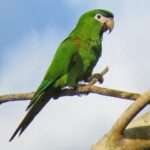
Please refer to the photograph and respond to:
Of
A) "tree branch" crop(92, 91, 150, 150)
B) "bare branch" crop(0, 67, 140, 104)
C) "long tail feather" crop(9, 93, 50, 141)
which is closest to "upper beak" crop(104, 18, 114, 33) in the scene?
"long tail feather" crop(9, 93, 50, 141)

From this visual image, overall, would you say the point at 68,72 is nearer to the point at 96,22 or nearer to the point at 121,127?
the point at 96,22

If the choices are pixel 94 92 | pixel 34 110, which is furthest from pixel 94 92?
pixel 34 110

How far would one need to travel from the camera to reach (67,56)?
441cm

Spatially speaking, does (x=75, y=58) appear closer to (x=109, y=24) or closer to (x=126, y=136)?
(x=109, y=24)

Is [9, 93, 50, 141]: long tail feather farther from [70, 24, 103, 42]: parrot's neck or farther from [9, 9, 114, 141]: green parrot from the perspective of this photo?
[70, 24, 103, 42]: parrot's neck

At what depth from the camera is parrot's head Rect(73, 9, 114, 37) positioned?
15.8 ft

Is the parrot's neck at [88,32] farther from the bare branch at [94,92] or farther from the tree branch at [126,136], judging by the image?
the tree branch at [126,136]

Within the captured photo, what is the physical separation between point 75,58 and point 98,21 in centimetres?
59

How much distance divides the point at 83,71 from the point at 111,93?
182cm

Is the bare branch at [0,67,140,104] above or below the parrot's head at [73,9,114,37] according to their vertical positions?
above

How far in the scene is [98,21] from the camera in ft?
15.9

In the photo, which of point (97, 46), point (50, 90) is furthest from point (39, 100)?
point (97, 46)

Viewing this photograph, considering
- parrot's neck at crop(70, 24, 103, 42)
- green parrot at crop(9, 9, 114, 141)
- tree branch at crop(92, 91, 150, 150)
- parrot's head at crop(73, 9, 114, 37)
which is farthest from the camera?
parrot's head at crop(73, 9, 114, 37)

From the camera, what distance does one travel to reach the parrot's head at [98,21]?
481cm
